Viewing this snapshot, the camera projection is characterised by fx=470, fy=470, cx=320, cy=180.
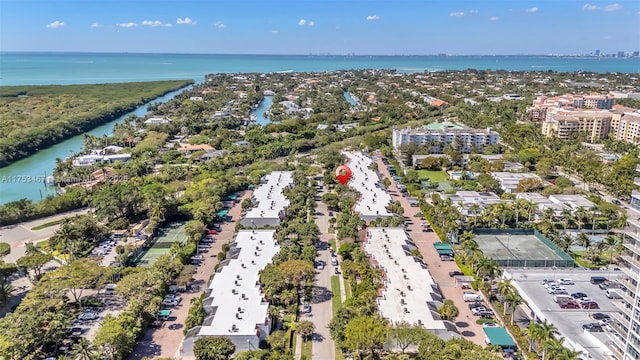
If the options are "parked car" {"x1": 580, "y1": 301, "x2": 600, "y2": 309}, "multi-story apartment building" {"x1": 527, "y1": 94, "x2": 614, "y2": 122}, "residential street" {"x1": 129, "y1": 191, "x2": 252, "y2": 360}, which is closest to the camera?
"residential street" {"x1": 129, "y1": 191, "x2": 252, "y2": 360}

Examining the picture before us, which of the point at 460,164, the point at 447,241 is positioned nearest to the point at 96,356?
the point at 447,241

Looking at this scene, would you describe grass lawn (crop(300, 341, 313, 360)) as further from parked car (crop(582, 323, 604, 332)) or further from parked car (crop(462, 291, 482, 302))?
parked car (crop(582, 323, 604, 332))

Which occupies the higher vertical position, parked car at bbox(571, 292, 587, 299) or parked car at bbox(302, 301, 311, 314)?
parked car at bbox(571, 292, 587, 299)

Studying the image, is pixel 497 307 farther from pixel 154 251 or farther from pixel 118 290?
pixel 154 251

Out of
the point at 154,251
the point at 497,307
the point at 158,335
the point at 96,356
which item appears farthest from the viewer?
the point at 154,251

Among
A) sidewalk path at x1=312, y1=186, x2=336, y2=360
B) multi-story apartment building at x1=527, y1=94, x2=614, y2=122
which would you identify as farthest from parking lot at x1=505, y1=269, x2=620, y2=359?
multi-story apartment building at x1=527, y1=94, x2=614, y2=122

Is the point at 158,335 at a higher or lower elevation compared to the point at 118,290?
lower

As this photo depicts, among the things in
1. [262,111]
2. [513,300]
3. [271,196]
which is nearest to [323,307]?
[513,300]
